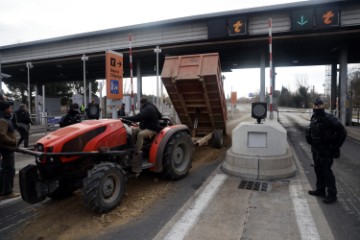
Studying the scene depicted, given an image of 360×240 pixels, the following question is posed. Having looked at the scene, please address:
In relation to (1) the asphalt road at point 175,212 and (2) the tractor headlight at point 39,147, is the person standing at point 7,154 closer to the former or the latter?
(1) the asphalt road at point 175,212

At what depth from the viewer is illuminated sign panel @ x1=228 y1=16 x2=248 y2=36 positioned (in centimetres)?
1548

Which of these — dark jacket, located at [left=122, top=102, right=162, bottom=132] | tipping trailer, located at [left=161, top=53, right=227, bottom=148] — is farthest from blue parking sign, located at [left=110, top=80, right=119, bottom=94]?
dark jacket, located at [left=122, top=102, right=162, bottom=132]

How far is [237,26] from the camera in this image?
51.1 ft

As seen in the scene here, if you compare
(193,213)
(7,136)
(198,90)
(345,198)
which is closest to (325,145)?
(345,198)

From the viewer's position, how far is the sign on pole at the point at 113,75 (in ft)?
28.6

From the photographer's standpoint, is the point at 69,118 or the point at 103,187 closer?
the point at 103,187

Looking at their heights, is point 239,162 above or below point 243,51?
below

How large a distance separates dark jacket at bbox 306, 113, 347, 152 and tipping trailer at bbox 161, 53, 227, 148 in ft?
10.6

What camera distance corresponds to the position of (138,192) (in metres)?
4.87

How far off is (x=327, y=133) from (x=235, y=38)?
12865mm

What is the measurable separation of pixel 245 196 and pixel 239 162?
1342 mm

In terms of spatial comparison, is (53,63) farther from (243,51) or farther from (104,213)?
(104,213)

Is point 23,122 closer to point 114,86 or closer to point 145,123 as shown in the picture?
point 114,86

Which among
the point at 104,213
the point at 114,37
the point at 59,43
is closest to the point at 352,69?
the point at 114,37
